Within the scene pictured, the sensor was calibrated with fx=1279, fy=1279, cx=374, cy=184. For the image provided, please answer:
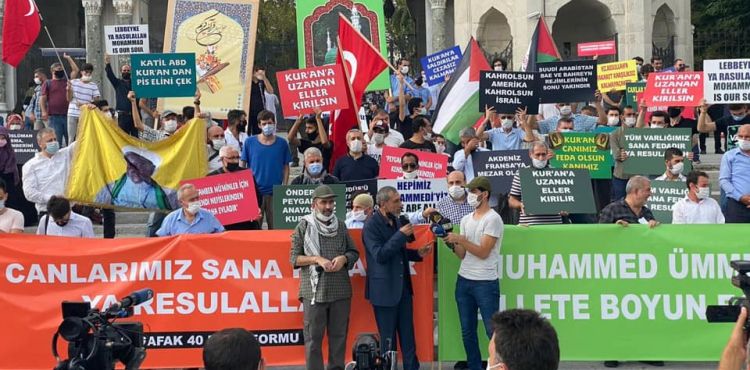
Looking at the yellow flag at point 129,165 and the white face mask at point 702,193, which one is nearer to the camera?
the white face mask at point 702,193

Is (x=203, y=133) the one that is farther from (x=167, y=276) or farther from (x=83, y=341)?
(x=83, y=341)

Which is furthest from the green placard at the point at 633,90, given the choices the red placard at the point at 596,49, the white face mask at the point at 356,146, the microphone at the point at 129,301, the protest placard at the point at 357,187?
the microphone at the point at 129,301

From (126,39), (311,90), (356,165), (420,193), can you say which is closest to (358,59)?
(311,90)

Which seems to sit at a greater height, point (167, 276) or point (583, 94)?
point (583, 94)

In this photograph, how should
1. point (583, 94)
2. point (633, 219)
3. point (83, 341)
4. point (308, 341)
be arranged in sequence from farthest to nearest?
1. point (583, 94)
2. point (633, 219)
3. point (308, 341)
4. point (83, 341)

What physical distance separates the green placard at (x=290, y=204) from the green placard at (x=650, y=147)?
452 cm

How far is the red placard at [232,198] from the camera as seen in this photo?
12.6 meters

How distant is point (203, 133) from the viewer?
1487 cm

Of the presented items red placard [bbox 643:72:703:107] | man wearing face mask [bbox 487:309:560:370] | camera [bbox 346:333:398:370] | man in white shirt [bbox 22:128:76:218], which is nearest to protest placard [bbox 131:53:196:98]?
man in white shirt [bbox 22:128:76:218]

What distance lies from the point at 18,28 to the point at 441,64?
657 centimetres

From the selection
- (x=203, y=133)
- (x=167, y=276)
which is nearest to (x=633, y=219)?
(x=167, y=276)

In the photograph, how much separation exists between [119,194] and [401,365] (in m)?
4.57

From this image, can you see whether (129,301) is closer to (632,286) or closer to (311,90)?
(632,286)

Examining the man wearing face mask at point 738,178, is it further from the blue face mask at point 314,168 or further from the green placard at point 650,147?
the blue face mask at point 314,168
